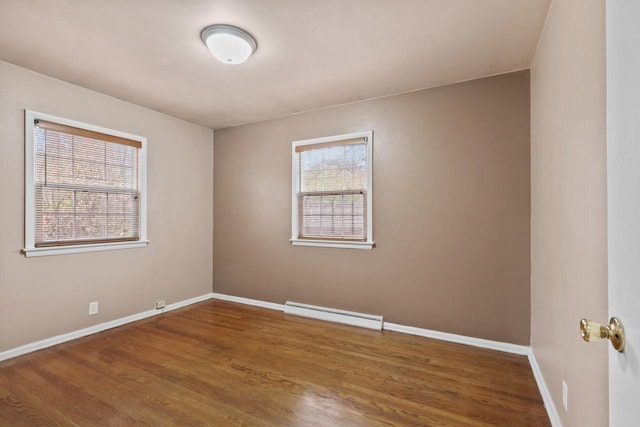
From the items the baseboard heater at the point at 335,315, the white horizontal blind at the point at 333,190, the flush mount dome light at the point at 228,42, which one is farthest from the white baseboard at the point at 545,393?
the flush mount dome light at the point at 228,42

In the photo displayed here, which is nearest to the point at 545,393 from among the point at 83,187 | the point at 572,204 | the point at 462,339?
the point at 462,339

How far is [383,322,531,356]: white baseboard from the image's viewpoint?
109 inches

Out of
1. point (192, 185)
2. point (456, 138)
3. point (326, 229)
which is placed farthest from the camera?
point (192, 185)

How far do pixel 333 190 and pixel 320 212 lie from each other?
1.09ft

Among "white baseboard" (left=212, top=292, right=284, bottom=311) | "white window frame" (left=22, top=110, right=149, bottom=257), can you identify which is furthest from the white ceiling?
"white baseboard" (left=212, top=292, right=284, bottom=311)

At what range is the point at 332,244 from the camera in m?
3.68

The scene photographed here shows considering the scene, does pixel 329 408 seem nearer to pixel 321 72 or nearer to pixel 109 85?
pixel 321 72

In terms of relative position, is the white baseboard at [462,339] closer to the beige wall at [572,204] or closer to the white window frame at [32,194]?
the beige wall at [572,204]

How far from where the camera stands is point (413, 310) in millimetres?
3236

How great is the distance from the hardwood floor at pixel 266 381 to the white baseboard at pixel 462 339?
0.09 meters

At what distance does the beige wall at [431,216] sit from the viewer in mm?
2799

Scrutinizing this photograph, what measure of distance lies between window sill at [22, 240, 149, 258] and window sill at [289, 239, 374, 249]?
1882mm

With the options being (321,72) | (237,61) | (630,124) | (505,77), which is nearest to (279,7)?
(237,61)

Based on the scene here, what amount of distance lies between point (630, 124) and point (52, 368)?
370cm
